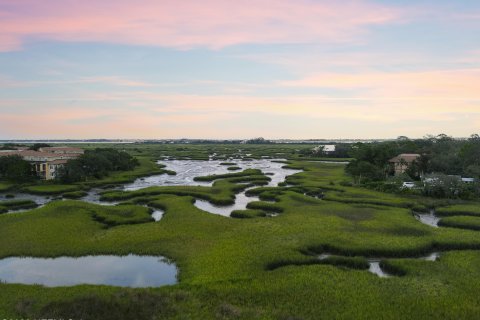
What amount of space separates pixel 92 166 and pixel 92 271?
50.2 metres

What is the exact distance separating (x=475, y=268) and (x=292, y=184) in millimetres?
40349

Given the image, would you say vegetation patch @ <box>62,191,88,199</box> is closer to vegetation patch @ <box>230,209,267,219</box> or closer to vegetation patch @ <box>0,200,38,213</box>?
vegetation patch @ <box>0,200,38,213</box>

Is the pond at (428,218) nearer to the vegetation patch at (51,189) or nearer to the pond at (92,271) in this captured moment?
the pond at (92,271)

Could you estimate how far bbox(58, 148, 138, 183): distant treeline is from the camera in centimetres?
6475

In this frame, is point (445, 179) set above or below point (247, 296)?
above

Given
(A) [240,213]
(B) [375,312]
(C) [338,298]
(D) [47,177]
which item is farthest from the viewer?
(D) [47,177]

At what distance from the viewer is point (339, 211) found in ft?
133

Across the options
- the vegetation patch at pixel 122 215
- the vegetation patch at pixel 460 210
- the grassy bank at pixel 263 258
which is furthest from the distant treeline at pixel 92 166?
the vegetation patch at pixel 460 210

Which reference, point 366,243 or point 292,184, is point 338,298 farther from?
point 292,184

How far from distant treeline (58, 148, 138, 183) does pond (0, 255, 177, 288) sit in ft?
133

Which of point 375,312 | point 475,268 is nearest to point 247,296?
point 375,312

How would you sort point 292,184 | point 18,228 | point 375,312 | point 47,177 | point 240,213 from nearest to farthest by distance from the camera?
1. point 375,312
2. point 18,228
3. point 240,213
4. point 292,184
5. point 47,177

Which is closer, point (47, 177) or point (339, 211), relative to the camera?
point (339, 211)

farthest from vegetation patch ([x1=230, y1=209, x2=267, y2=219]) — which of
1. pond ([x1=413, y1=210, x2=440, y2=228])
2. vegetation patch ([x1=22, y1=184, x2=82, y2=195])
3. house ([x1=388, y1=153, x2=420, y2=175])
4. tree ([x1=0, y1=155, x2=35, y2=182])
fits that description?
tree ([x1=0, y1=155, x2=35, y2=182])
